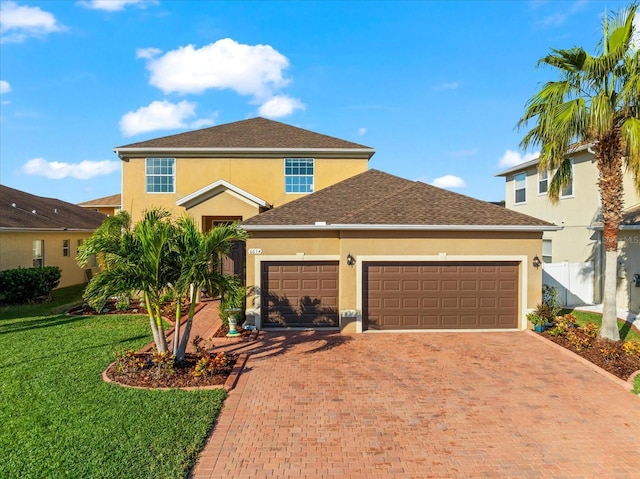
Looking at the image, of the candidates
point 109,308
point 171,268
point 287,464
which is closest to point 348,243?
point 171,268

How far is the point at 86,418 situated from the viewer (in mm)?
6391

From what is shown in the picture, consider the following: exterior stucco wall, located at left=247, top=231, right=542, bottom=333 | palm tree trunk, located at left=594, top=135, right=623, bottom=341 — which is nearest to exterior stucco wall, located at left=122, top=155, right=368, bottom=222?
exterior stucco wall, located at left=247, top=231, right=542, bottom=333

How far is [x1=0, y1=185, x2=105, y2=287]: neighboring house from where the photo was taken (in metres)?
A: 18.2

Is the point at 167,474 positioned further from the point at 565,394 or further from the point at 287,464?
the point at 565,394

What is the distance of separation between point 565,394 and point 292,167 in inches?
542

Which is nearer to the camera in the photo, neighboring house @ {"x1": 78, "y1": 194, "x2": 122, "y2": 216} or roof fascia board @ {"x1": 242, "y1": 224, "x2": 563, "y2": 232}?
roof fascia board @ {"x1": 242, "y1": 224, "x2": 563, "y2": 232}

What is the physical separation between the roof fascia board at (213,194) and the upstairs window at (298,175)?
2625mm

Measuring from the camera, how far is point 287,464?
5.41 m

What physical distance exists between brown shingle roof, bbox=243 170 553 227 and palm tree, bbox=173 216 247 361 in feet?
12.1

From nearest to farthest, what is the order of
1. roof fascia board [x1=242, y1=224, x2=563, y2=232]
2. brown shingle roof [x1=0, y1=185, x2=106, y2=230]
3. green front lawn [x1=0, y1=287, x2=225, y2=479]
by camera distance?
green front lawn [x1=0, y1=287, x2=225, y2=479], roof fascia board [x1=242, y1=224, x2=563, y2=232], brown shingle roof [x1=0, y1=185, x2=106, y2=230]

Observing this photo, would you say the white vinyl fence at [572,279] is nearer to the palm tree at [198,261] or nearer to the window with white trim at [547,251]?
the window with white trim at [547,251]

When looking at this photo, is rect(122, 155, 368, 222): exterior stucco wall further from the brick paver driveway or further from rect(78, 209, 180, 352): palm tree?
the brick paver driveway

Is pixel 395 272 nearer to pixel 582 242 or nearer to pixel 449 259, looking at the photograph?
pixel 449 259

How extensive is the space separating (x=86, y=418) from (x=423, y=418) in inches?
219
